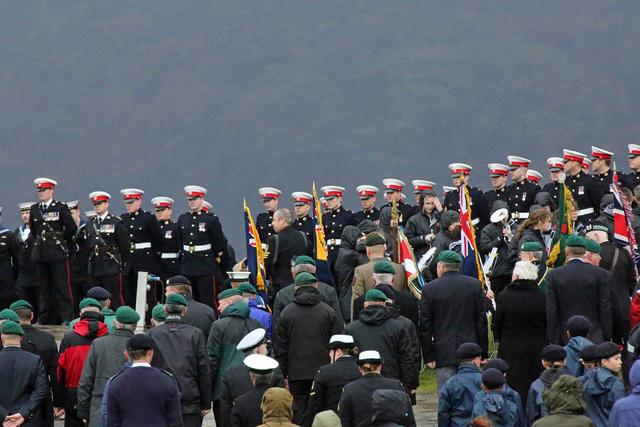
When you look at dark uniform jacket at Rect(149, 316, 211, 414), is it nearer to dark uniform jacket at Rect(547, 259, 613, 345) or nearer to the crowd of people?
the crowd of people

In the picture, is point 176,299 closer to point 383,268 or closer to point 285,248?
point 383,268

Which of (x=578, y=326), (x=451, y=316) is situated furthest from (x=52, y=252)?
(x=578, y=326)

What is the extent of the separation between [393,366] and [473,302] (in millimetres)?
1331

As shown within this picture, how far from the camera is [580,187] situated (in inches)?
753

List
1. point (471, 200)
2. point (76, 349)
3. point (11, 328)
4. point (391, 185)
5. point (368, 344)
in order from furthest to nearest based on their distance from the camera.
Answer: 1. point (391, 185)
2. point (471, 200)
3. point (76, 349)
4. point (11, 328)
5. point (368, 344)

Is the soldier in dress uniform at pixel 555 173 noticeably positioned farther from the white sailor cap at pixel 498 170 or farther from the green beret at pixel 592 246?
the green beret at pixel 592 246

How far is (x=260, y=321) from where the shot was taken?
13.1m

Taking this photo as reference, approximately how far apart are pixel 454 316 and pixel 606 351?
8.15ft

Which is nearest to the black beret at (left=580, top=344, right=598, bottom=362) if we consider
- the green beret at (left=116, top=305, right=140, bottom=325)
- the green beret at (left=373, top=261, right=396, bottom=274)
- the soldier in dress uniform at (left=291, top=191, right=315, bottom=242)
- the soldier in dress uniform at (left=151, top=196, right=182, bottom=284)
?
the green beret at (left=373, top=261, right=396, bottom=274)

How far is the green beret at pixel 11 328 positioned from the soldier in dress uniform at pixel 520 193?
8.65 m

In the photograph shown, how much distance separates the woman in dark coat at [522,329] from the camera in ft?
41.8

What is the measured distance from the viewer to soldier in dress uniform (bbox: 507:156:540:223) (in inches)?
755

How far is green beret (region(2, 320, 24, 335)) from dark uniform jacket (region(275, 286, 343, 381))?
2231 millimetres

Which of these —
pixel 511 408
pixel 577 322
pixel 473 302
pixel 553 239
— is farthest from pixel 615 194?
pixel 511 408
